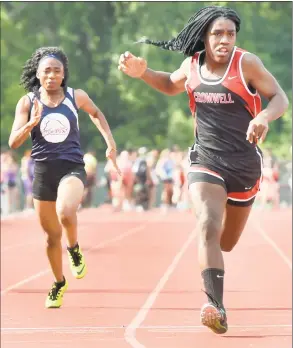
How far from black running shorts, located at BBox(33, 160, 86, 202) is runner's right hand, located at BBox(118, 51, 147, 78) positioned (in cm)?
220

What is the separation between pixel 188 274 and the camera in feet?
59.6

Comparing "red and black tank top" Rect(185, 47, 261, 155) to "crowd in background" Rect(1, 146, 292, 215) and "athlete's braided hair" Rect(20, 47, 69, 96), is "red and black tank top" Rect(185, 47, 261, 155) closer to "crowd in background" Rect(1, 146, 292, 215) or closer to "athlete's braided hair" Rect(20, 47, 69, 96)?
"athlete's braided hair" Rect(20, 47, 69, 96)

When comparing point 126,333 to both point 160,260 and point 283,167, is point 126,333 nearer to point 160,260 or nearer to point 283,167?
point 160,260

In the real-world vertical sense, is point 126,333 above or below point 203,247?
below

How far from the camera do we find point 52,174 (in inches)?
429

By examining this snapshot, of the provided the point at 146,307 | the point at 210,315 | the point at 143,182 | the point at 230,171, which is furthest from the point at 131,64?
the point at 143,182

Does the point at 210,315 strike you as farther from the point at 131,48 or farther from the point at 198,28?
the point at 131,48

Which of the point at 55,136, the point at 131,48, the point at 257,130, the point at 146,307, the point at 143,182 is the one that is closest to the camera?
the point at 257,130

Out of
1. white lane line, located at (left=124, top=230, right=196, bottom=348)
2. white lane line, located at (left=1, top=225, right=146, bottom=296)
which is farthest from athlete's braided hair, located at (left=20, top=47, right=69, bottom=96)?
white lane line, located at (left=1, top=225, right=146, bottom=296)

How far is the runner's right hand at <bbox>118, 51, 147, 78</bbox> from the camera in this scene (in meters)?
8.72

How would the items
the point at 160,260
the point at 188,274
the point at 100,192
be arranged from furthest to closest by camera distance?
the point at 100,192
the point at 160,260
the point at 188,274

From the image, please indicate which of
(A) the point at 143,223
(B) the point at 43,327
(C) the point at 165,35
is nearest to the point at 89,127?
(C) the point at 165,35

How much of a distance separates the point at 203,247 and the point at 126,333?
287 centimetres

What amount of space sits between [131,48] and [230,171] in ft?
167
